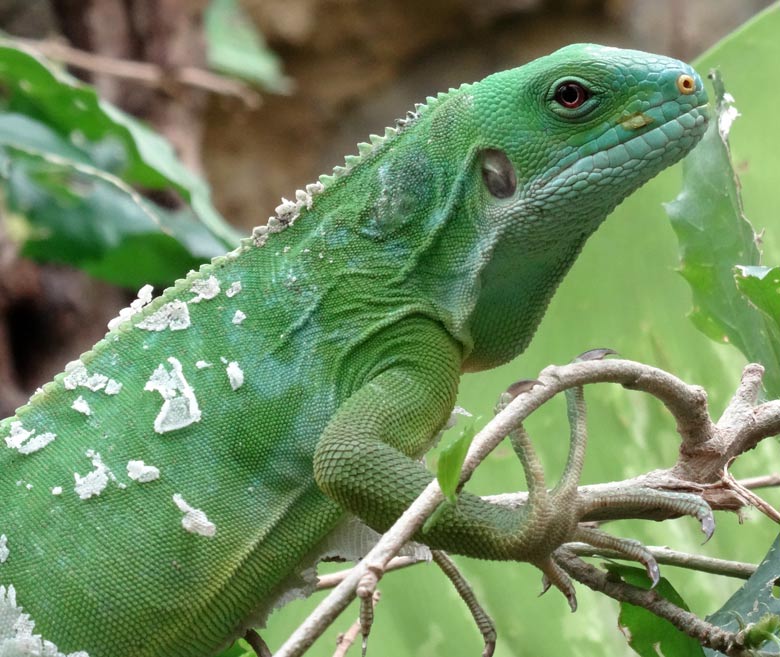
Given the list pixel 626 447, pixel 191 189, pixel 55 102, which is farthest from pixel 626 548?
pixel 55 102

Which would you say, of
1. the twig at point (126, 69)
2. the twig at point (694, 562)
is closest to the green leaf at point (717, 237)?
the twig at point (694, 562)

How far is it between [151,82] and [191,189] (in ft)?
6.67

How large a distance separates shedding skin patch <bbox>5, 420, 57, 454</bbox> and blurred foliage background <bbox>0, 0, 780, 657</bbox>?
123 centimetres

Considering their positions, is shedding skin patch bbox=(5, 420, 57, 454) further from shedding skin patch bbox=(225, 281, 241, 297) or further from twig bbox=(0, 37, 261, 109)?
twig bbox=(0, 37, 261, 109)

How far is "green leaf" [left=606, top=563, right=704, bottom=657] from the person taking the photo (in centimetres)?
216

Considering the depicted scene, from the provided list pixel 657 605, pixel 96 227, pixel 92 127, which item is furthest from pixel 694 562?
pixel 92 127

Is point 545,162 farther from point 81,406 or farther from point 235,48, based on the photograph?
point 235,48

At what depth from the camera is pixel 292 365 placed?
2570 mm

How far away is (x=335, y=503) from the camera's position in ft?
8.34

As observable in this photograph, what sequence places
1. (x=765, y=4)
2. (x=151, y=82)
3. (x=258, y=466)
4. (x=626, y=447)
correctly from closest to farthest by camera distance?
(x=258, y=466), (x=626, y=447), (x=151, y=82), (x=765, y=4)

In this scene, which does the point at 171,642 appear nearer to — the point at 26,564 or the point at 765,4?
the point at 26,564

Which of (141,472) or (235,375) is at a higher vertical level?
(235,375)

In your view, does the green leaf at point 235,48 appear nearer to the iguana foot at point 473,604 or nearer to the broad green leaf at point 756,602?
the iguana foot at point 473,604

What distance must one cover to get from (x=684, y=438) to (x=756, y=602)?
34cm
